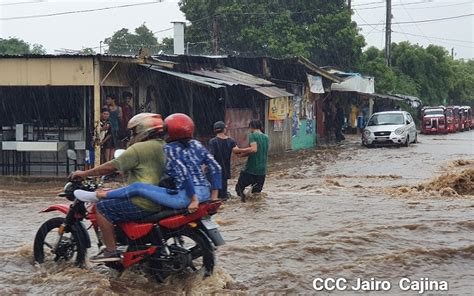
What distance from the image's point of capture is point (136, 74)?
1897cm

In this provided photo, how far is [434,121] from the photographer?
144 ft

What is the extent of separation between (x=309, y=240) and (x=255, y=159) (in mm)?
3270

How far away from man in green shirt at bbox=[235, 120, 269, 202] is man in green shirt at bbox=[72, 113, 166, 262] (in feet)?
16.4

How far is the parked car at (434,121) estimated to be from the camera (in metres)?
43.9

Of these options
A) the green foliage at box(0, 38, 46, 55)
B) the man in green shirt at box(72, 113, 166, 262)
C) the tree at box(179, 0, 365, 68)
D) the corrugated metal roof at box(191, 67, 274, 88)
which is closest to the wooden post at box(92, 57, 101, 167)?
the corrugated metal roof at box(191, 67, 274, 88)

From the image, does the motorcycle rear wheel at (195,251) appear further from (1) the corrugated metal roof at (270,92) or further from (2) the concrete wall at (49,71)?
(1) the corrugated metal roof at (270,92)

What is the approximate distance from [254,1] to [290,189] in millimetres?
27887

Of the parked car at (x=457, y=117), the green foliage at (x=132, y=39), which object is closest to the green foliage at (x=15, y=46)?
the green foliage at (x=132, y=39)

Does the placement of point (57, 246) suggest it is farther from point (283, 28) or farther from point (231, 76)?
point (283, 28)

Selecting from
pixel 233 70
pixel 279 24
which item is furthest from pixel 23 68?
pixel 279 24

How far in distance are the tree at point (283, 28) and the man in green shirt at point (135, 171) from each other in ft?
106

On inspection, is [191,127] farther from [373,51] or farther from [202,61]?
[373,51]

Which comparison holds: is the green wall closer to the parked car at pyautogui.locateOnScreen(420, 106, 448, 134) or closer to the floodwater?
the floodwater

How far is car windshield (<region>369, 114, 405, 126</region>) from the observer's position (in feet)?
99.3
